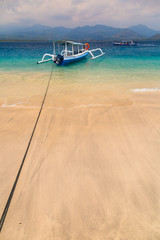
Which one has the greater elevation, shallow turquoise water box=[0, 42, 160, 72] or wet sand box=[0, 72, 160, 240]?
shallow turquoise water box=[0, 42, 160, 72]

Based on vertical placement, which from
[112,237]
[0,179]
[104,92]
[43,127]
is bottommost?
[112,237]

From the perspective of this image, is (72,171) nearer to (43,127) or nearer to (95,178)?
(95,178)

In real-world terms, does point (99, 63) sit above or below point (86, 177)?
above

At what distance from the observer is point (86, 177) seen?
3318mm

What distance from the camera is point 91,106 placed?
7.01m

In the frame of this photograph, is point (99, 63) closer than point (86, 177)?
No

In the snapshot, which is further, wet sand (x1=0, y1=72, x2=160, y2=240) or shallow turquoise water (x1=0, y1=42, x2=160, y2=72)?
shallow turquoise water (x1=0, y1=42, x2=160, y2=72)

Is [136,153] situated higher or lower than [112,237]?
higher

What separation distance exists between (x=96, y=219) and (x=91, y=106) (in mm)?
5125

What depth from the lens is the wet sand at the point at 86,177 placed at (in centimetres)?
245

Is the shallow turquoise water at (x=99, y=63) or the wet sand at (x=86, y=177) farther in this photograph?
the shallow turquoise water at (x=99, y=63)

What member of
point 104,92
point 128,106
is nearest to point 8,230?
point 128,106

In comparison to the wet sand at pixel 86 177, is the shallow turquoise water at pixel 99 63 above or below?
above

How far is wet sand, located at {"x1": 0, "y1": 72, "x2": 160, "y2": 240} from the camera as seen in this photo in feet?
8.03
